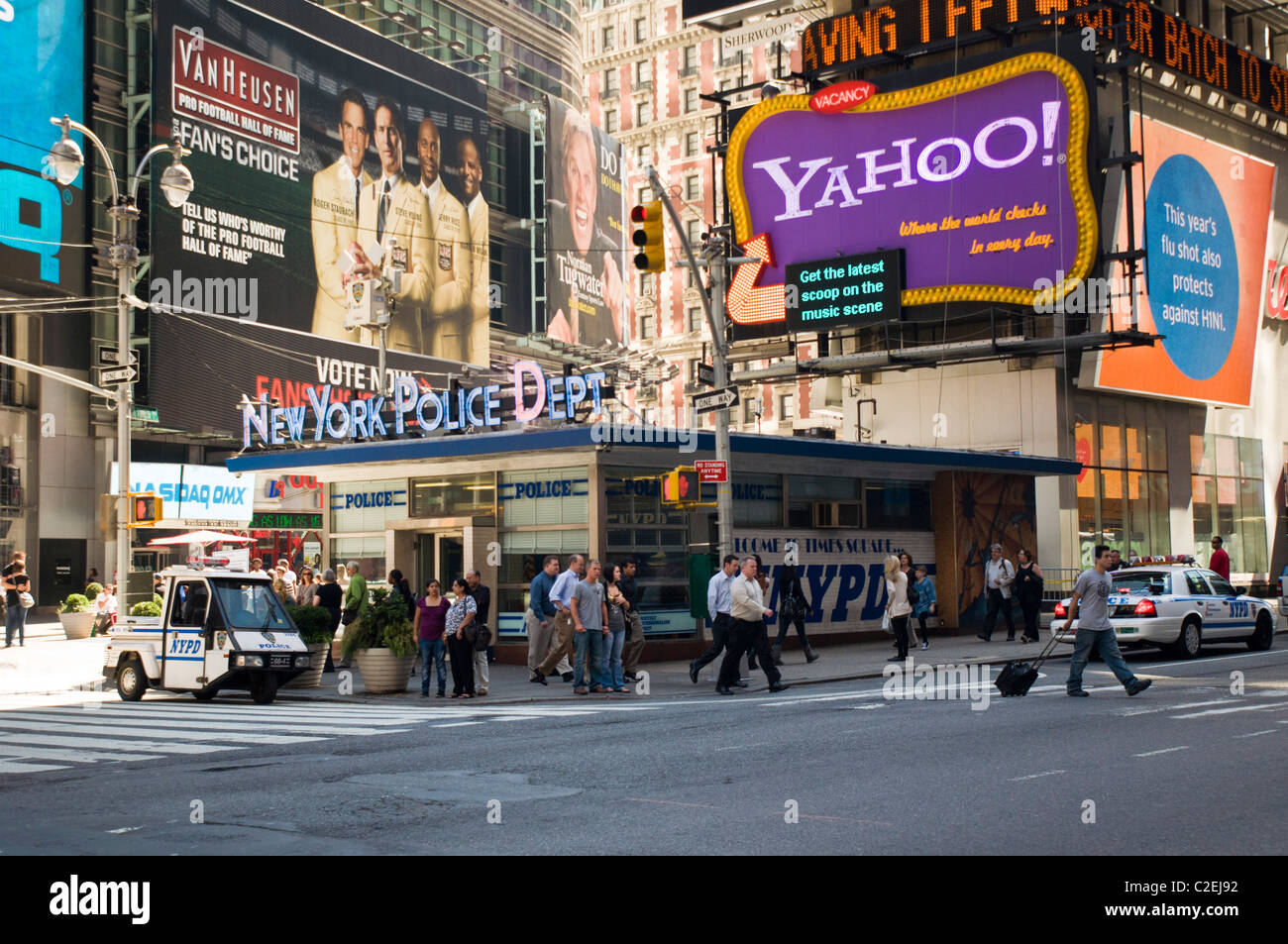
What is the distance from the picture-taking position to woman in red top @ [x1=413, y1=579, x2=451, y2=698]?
66.1ft

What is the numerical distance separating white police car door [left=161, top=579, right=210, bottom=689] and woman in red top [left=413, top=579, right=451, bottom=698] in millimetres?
2990

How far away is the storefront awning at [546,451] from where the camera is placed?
81.7 ft

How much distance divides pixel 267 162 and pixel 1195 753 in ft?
162

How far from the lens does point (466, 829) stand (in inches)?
358

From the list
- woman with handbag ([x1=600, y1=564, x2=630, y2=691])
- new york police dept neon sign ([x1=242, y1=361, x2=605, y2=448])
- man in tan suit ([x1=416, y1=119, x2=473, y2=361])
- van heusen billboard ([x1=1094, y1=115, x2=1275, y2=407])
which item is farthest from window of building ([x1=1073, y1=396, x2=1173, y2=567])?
man in tan suit ([x1=416, y1=119, x2=473, y2=361])

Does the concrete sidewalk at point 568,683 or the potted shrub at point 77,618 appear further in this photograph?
the potted shrub at point 77,618

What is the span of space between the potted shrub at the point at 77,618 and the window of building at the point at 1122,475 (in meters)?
27.3

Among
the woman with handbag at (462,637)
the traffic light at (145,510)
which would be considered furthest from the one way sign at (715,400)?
the traffic light at (145,510)

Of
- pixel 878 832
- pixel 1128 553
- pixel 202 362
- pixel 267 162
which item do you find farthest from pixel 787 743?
pixel 267 162

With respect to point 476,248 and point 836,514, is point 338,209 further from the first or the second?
point 836,514

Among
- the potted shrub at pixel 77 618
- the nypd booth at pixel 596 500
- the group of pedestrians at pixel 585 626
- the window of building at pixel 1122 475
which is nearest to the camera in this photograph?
the group of pedestrians at pixel 585 626

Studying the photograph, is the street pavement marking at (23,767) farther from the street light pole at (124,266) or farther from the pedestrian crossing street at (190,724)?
the street light pole at (124,266)

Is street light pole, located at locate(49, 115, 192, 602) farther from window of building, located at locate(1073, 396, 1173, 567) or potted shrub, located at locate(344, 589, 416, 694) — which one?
window of building, located at locate(1073, 396, 1173, 567)

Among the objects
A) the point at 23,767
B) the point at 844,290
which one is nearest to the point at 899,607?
the point at 23,767
